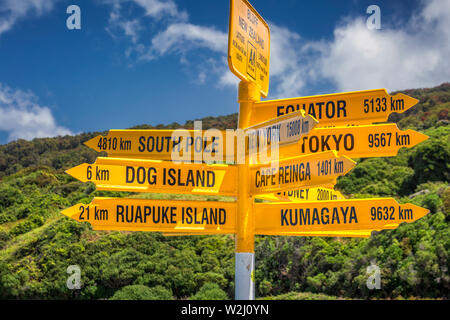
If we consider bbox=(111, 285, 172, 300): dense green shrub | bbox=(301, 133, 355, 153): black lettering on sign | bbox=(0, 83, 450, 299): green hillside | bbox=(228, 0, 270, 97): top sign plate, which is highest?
bbox=(228, 0, 270, 97): top sign plate

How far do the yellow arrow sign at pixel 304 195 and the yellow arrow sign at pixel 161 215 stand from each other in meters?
0.48

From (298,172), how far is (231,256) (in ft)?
52.8

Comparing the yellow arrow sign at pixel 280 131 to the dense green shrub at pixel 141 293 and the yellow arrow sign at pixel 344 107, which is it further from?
the dense green shrub at pixel 141 293

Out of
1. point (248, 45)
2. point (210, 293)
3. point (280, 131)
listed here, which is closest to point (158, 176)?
point (280, 131)

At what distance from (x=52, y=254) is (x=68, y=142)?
2743 cm

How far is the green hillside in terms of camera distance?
15.3 metres

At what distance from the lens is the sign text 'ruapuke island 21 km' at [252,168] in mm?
4270

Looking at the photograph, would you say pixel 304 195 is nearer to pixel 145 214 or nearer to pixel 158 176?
pixel 158 176

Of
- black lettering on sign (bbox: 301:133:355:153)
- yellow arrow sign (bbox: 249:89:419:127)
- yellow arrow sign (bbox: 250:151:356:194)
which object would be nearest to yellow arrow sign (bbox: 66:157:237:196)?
yellow arrow sign (bbox: 250:151:356:194)

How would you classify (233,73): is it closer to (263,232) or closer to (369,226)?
(263,232)

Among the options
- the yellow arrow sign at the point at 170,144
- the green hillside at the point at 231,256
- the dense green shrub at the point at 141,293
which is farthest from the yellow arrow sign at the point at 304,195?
the dense green shrub at the point at 141,293

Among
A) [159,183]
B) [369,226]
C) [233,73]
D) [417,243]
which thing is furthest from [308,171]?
[417,243]

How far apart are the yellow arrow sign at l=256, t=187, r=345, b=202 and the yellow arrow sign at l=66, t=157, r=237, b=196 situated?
441 mm

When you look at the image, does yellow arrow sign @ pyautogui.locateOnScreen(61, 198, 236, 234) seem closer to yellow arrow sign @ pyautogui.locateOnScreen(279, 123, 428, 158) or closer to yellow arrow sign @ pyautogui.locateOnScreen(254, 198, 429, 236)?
yellow arrow sign @ pyautogui.locateOnScreen(254, 198, 429, 236)
